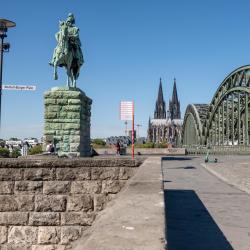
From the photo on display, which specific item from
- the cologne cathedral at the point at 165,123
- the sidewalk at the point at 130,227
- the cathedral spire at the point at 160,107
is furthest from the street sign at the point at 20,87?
the cathedral spire at the point at 160,107

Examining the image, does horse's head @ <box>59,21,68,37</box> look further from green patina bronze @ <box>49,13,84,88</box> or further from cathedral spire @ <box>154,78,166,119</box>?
cathedral spire @ <box>154,78,166,119</box>

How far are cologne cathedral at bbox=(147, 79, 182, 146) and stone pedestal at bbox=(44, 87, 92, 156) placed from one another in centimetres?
15989

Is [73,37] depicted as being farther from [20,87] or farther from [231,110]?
[231,110]

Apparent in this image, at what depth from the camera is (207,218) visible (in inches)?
275

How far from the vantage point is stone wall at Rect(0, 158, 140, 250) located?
26.2ft

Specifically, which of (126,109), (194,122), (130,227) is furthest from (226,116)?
(130,227)

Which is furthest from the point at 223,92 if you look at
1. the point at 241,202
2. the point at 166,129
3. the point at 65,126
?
the point at 166,129

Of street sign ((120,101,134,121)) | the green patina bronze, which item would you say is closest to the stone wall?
street sign ((120,101,134,121))

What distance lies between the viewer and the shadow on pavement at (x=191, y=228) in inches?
200

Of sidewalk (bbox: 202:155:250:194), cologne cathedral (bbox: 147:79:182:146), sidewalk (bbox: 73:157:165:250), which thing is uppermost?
cologne cathedral (bbox: 147:79:182:146)

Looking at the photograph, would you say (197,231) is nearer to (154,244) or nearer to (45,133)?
(154,244)

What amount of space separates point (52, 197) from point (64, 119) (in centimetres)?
932

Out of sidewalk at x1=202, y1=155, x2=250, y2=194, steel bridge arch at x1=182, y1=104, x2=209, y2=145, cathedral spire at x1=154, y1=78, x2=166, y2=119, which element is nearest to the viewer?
sidewalk at x1=202, y1=155, x2=250, y2=194

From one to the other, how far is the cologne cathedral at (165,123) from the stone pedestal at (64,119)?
15989 centimetres
